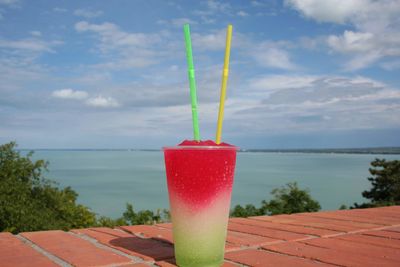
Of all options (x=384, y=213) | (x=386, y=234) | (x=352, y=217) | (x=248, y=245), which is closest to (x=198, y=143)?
(x=248, y=245)

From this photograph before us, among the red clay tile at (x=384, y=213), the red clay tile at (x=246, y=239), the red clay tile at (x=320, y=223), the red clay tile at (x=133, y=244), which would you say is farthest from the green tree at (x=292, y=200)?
the red clay tile at (x=133, y=244)

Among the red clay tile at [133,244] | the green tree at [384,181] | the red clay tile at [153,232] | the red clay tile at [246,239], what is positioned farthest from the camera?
the green tree at [384,181]

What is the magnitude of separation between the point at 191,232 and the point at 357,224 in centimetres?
152

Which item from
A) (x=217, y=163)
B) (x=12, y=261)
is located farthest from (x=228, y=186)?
(x=12, y=261)

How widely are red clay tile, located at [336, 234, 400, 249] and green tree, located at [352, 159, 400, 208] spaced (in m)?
12.1

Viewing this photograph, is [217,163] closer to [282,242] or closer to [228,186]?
[228,186]

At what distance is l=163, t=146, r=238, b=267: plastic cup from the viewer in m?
1.43

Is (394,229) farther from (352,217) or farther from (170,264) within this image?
(170,264)

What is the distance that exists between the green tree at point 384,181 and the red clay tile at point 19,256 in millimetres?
13110

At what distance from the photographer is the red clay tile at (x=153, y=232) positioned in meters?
2.08

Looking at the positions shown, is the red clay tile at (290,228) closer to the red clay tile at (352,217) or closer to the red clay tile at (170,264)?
the red clay tile at (352,217)

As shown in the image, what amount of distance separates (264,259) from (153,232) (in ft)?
2.64

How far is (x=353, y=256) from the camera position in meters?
1.68

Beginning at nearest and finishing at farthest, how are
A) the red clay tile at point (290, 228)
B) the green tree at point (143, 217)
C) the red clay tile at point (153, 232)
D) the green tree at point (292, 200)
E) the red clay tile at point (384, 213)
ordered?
the red clay tile at point (153, 232)
the red clay tile at point (290, 228)
the red clay tile at point (384, 213)
the green tree at point (143, 217)
the green tree at point (292, 200)
